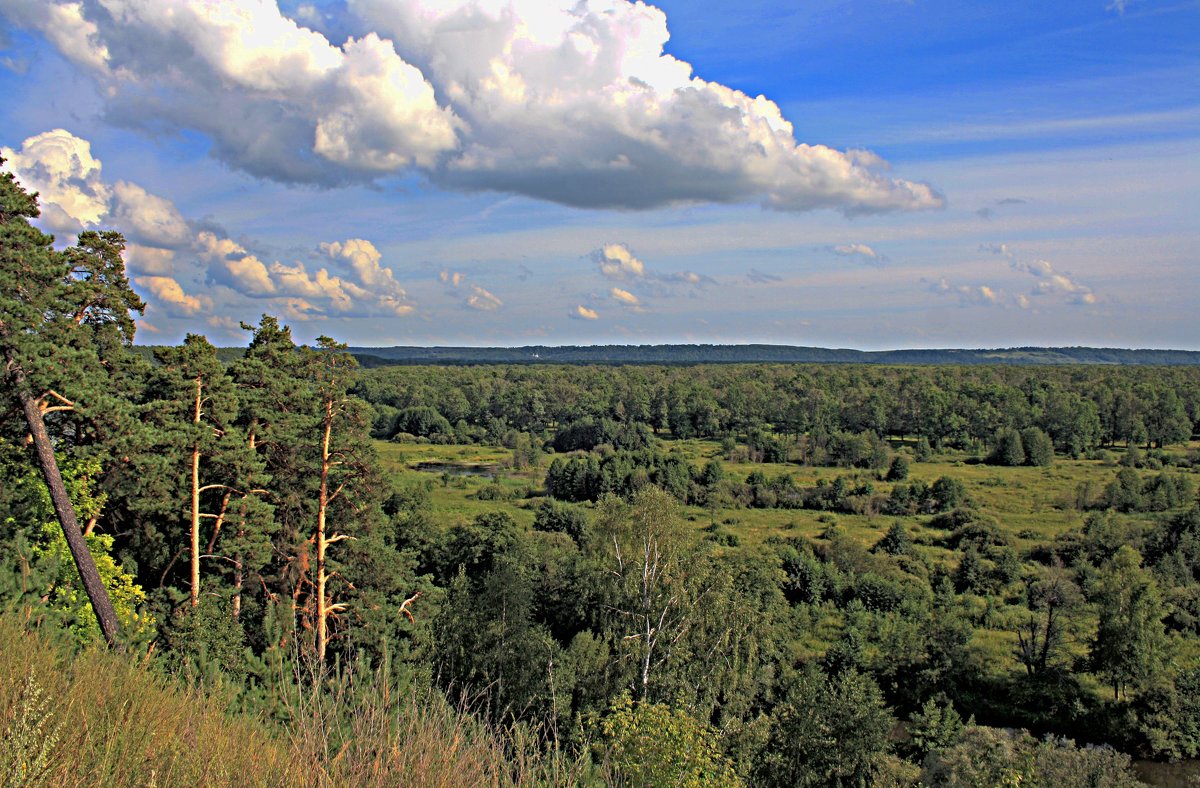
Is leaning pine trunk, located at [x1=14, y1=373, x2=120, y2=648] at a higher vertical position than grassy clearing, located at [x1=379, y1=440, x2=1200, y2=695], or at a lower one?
higher

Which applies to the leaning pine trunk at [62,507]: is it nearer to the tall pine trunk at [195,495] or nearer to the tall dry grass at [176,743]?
the tall pine trunk at [195,495]

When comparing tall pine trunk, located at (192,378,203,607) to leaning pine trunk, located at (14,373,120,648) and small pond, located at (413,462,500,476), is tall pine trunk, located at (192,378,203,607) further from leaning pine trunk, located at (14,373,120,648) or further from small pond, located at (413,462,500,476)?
small pond, located at (413,462,500,476)

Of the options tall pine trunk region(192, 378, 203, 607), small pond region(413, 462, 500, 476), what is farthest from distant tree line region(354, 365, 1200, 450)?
tall pine trunk region(192, 378, 203, 607)

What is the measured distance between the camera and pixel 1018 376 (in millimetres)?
137750

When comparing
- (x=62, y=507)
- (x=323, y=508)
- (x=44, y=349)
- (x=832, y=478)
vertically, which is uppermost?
(x=44, y=349)

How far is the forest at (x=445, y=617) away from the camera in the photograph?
4.66 meters

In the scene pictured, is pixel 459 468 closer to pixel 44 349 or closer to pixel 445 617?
pixel 445 617

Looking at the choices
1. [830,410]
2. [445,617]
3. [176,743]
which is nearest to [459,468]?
Result: [830,410]

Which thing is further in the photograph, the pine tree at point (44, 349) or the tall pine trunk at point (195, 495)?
the tall pine trunk at point (195, 495)

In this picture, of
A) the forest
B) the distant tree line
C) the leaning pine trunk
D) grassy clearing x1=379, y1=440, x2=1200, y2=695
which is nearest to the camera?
the forest

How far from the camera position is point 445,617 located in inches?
899

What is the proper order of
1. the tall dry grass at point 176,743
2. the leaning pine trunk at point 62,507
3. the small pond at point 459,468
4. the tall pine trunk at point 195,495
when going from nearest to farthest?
the tall dry grass at point 176,743 → the leaning pine trunk at point 62,507 → the tall pine trunk at point 195,495 → the small pond at point 459,468

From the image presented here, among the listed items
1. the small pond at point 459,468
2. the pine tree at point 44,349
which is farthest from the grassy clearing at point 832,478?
the pine tree at point 44,349

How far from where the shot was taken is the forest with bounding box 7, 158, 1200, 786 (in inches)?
183
